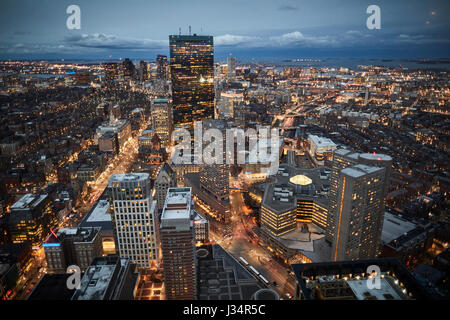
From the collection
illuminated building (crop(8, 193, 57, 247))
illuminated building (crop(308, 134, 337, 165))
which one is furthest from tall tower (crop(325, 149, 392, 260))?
illuminated building (crop(8, 193, 57, 247))

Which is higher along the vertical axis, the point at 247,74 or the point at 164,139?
the point at 247,74

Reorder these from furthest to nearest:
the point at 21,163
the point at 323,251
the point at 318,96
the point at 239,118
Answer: the point at 318,96, the point at 239,118, the point at 21,163, the point at 323,251

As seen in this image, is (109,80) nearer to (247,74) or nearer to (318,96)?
(247,74)

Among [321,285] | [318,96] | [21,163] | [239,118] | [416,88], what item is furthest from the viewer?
[318,96]

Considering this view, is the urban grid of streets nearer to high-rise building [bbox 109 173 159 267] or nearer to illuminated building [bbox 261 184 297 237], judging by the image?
illuminated building [bbox 261 184 297 237]

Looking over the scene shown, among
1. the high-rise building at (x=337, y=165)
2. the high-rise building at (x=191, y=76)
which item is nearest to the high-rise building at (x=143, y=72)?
the high-rise building at (x=191, y=76)

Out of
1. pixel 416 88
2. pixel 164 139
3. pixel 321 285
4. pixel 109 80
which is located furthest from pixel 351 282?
pixel 109 80

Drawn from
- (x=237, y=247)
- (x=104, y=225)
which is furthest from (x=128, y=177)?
(x=237, y=247)
